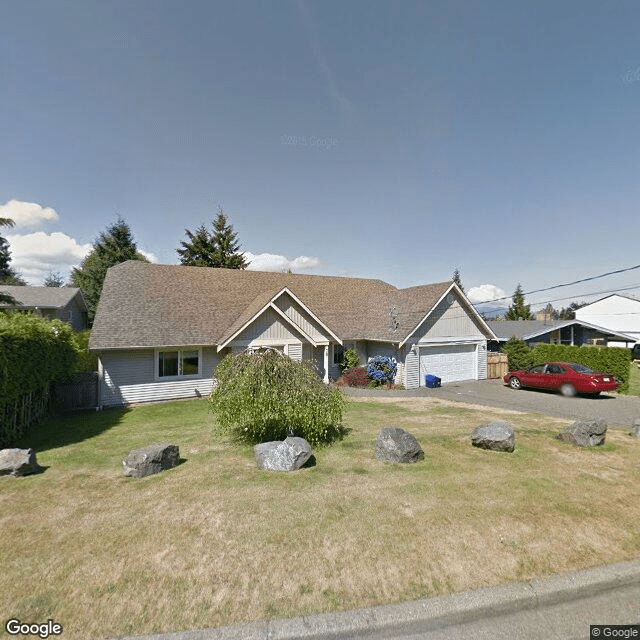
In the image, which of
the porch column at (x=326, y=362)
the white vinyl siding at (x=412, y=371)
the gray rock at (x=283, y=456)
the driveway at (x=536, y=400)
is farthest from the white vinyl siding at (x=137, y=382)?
the white vinyl siding at (x=412, y=371)

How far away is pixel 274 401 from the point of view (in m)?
8.71

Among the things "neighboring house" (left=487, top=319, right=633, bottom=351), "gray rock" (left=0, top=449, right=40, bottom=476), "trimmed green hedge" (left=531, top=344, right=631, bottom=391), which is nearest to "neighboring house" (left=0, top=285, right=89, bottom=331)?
"gray rock" (left=0, top=449, right=40, bottom=476)

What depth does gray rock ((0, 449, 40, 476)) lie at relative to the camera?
7406mm

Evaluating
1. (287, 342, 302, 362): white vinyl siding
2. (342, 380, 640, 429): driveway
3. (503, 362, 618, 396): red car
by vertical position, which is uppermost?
(287, 342, 302, 362): white vinyl siding

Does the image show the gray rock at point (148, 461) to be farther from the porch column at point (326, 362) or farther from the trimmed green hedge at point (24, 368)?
the porch column at point (326, 362)

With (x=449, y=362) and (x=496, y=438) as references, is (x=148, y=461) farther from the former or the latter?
(x=449, y=362)

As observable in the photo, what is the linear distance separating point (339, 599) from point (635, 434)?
430 inches

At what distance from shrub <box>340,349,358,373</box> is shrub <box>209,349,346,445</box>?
11.6 metres

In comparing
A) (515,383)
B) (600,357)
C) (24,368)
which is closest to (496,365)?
(515,383)

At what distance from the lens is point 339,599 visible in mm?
3969

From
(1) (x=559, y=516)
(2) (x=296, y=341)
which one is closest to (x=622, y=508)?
(1) (x=559, y=516)

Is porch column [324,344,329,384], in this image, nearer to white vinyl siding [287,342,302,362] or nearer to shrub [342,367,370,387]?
shrub [342,367,370,387]

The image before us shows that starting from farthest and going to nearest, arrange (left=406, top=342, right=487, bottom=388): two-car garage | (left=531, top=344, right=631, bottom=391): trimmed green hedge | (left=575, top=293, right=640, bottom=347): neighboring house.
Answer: (left=575, top=293, right=640, bottom=347): neighboring house < (left=406, top=342, right=487, bottom=388): two-car garage < (left=531, top=344, right=631, bottom=391): trimmed green hedge

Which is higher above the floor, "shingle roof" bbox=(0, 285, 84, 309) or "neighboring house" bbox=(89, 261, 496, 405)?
"shingle roof" bbox=(0, 285, 84, 309)
